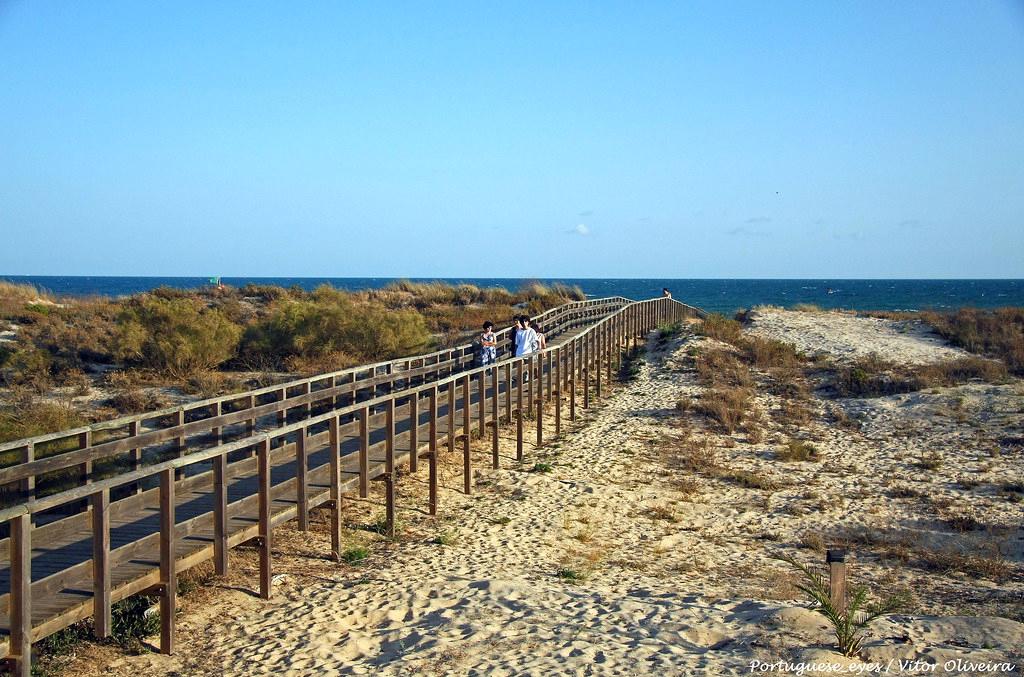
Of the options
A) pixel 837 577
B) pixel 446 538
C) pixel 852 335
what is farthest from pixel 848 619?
pixel 852 335

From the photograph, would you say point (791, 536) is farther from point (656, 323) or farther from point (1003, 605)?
point (656, 323)

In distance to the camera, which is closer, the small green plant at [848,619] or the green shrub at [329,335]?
the small green plant at [848,619]

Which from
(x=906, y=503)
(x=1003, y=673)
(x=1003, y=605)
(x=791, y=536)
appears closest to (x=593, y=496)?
(x=791, y=536)

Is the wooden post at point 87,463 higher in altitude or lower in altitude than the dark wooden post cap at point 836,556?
higher

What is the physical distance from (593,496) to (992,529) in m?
4.99

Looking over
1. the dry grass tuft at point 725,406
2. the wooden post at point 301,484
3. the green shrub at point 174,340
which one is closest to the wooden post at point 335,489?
the wooden post at point 301,484

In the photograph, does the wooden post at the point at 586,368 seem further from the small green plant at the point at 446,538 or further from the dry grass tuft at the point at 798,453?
the small green plant at the point at 446,538

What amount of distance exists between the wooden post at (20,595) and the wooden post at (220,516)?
195 cm

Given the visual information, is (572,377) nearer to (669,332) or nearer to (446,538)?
(446,538)

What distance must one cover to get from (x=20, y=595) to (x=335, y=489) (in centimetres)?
395

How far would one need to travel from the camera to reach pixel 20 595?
208 inches

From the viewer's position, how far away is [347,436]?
12.1 metres

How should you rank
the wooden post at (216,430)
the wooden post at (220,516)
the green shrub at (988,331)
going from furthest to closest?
the green shrub at (988,331), the wooden post at (216,430), the wooden post at (220,516)

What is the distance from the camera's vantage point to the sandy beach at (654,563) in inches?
252
